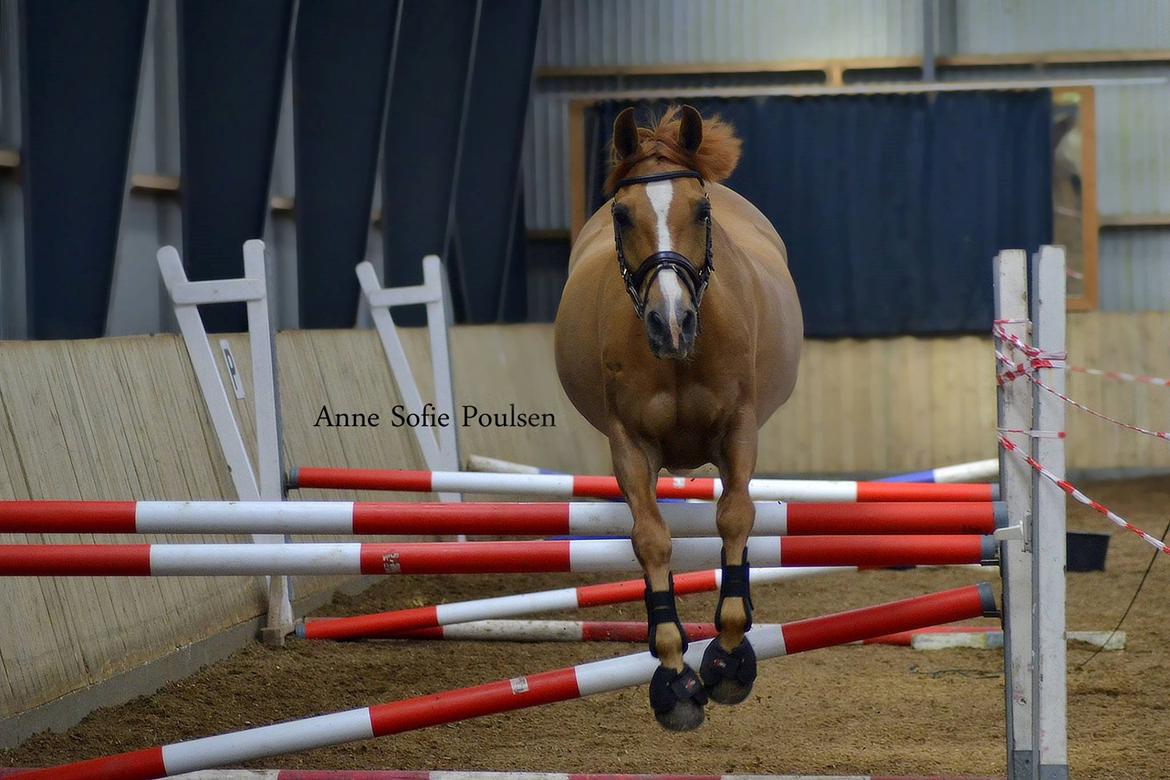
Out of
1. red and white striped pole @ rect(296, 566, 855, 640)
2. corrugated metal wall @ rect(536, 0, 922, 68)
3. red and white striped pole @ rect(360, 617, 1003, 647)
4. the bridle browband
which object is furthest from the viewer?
corrugated metal wall @ rect(536, 0, 922, 68)

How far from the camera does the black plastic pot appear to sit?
193 inches

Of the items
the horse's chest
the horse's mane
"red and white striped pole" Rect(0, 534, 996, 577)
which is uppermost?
the horse's mane

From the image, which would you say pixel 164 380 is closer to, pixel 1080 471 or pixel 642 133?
pixel 642 133

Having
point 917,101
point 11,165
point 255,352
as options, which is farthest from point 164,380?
point 917,101

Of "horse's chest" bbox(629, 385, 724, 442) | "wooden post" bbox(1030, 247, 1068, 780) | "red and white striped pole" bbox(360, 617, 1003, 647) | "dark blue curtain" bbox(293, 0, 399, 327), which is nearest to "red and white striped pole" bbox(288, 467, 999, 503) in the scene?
"red and white striped pole" bbox(360, 617, 1003, 647)

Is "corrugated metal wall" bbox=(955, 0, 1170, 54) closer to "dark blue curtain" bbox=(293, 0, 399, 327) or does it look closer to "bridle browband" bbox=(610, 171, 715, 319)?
"dark blue curtain" bbox=(293, 0, 399, 327)

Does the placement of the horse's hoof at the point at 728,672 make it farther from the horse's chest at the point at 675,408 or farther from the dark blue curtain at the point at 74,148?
the dark blue curtain at the point at 74,148

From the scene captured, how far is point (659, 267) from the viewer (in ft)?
10.5

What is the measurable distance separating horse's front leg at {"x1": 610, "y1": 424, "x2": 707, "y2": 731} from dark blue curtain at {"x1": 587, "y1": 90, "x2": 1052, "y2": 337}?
443 inches

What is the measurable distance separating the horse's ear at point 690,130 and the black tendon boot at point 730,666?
1002mm

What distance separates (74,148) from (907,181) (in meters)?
9.56

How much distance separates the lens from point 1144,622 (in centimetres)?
692

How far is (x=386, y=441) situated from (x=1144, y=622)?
452cm

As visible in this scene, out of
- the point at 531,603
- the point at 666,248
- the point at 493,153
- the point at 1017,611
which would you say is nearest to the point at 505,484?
the point at 531,603
